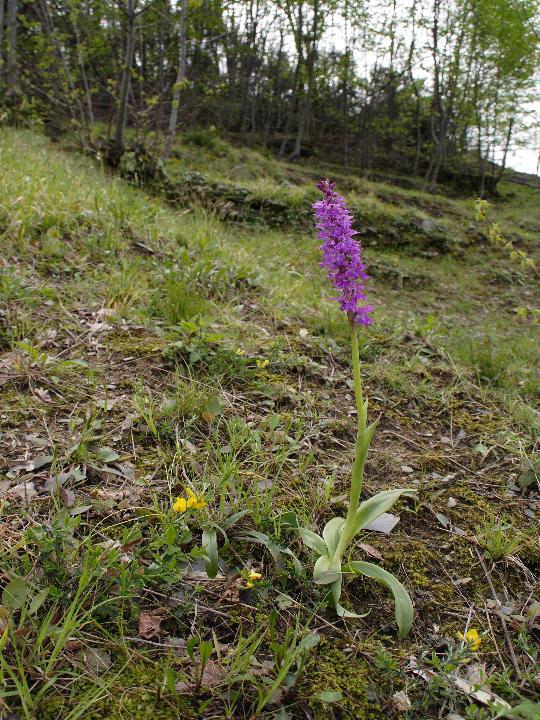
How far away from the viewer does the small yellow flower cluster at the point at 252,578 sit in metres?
1.38

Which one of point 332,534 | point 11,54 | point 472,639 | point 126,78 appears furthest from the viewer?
point 11,54

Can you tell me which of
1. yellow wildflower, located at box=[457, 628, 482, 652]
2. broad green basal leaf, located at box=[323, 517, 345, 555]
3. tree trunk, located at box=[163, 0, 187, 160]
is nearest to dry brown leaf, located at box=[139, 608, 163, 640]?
broad green basal leaf, located at box=[323, 517, 345, 555]

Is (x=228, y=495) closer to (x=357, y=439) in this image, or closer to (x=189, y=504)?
(x=189, y=504)

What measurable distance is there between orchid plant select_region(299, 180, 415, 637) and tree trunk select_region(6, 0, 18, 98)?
928 cm

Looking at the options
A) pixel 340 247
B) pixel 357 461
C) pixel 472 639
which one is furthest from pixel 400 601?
pixel 340 247

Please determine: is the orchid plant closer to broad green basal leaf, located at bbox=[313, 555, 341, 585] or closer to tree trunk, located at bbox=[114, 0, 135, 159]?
broad green basal leaf, located at bbox=[313, 555, 341, 585]

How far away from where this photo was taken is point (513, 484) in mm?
2168

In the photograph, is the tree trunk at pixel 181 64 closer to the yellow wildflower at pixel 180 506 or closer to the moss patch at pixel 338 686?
the yellow wildflower at pixel 180 506

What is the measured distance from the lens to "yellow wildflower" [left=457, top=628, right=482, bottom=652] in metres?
1.27

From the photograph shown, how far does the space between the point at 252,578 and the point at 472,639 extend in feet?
2.10

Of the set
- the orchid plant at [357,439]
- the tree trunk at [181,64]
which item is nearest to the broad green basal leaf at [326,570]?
the orchid plant at [357,439]

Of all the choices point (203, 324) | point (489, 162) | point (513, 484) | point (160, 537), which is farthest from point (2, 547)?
point (489, 162)

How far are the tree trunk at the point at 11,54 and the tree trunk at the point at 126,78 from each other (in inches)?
97.0

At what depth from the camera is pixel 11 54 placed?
8.69m
